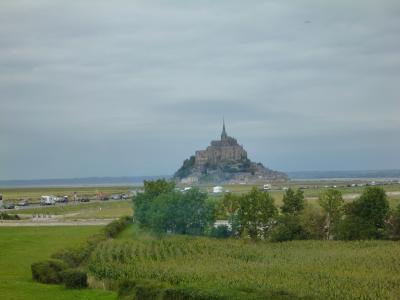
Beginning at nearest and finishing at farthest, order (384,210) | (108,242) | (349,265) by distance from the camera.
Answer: (349,265)
(108,242)
(384,210)

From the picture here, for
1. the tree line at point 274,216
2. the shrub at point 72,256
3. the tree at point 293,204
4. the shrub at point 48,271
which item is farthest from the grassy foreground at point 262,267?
the tree at point 293,204

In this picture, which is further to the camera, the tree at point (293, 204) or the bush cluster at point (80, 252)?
the tree at point (293, 204)

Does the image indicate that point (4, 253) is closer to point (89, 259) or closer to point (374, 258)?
point (89, 259)

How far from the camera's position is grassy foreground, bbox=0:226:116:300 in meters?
31.9

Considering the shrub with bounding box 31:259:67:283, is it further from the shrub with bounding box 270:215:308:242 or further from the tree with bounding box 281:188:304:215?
the tree with bounding box 281:188:304:215

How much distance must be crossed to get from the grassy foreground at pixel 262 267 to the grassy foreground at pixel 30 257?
368 cm

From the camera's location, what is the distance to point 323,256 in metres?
44.2

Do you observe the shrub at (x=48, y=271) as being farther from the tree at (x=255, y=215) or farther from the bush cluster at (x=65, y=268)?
the tree at (x=255, y=215)

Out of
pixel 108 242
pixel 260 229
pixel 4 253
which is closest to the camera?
pixel 4 253

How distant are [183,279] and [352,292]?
31.4 feet

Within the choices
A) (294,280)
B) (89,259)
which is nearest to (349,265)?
(294,280)

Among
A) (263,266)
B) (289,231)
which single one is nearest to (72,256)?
(263,266)

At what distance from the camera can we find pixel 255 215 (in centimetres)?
6350

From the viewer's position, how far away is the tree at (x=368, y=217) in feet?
189
